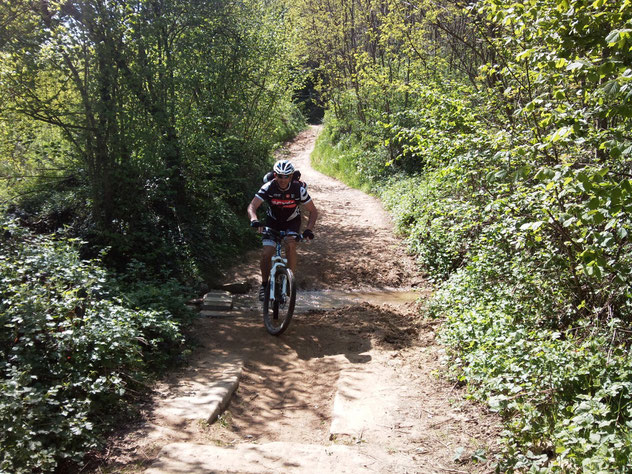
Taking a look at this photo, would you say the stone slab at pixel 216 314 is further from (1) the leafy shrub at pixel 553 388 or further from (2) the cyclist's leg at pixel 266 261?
(1) the leafy shrub at pixel 553 388

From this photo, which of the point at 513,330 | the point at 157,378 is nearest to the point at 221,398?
the point at 157,378

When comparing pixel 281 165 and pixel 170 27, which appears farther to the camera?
pixel 170 27

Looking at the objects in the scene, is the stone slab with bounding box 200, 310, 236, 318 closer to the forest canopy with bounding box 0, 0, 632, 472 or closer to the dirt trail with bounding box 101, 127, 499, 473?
the dirt trail with bounding box 101, 127, 499, 473

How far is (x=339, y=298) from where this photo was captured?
830 centimetres

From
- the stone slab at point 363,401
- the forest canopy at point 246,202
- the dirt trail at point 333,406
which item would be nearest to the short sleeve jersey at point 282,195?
the forest canopy at point 246,202

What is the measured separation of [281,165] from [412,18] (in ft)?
39.3

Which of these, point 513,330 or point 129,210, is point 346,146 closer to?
point 129,210

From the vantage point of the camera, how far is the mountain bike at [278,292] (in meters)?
6.23

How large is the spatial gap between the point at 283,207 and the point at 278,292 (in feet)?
3.85

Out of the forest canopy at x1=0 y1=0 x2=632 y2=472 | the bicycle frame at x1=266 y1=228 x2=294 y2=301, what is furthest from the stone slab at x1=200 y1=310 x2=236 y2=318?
the bicycle frame at x1=266 y1=228 x2=294 y2=301

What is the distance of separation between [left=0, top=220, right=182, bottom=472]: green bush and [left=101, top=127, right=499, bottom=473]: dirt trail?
0.34m

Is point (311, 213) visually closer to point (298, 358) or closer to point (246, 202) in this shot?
point (298, 358)

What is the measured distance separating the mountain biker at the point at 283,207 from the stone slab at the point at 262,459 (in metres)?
3.15

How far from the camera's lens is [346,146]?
22234 mm
